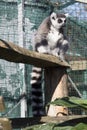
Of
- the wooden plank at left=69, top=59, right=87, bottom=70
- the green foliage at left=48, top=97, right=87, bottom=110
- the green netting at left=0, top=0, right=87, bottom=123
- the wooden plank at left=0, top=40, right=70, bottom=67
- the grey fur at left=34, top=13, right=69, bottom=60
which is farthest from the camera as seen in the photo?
the grey fur at left=34, top=13, right=69, bottom=60

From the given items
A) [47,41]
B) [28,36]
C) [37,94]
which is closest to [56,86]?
[37,94]

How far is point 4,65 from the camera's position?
486 cm

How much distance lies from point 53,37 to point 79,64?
73cm

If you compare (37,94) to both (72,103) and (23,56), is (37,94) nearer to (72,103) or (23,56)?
(23,56)

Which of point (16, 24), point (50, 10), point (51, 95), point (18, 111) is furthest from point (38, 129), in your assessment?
point (50, 10)

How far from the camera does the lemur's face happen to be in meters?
5.34

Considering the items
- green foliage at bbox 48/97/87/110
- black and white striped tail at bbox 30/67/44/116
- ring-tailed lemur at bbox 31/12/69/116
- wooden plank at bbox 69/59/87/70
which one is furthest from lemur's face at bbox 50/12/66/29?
green foliage at bbox 48/97/87/110

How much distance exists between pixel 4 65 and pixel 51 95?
1447 mm

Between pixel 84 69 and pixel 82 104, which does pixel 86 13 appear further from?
pixel 82 104

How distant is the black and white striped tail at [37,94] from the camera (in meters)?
3.82

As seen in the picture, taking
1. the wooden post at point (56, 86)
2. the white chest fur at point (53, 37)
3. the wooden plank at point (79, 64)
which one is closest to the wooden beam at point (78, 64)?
the wooden plank at point (79, 64)

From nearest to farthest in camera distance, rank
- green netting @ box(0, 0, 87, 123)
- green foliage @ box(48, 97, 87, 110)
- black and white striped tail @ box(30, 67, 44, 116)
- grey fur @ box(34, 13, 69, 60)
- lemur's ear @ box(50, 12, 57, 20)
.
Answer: green foliage @ box(48, 97, 87, 110)
black and white striped tail @ box(30, 67, 44, 116)
green netting @ box(0, 0, 87, 123)
grey fur @ box(34, 13, 69, 60)
lemur's ear @ box(50, 12, 57, 20)

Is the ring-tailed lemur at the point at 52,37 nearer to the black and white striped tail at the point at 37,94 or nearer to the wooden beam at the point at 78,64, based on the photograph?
the wooden beam at the point at 78,64

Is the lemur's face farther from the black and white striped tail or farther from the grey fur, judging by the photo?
the black and white striped tail
